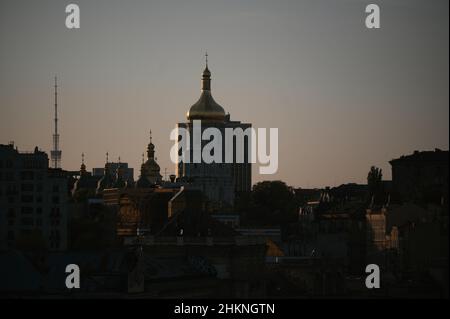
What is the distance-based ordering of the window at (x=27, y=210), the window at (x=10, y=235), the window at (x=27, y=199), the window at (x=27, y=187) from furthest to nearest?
the window at (x=27, y=187)
the window at (x=27, y=199)
the window at (x=27, y=210)
the window at (x=10, y=235)

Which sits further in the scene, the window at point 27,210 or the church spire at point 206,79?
the church spire at point 206,79

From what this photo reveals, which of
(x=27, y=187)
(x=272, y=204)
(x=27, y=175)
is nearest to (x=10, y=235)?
(x=27, y=187)

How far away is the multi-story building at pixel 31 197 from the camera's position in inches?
4724

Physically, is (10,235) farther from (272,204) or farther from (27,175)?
(272,204)

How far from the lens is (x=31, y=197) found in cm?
12325

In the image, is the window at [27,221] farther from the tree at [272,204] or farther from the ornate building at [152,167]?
the ornate building at [152,167]

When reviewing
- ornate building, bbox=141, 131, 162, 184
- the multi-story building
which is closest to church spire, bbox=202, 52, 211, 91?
ornate building, bbox=141, 131, 162, 184

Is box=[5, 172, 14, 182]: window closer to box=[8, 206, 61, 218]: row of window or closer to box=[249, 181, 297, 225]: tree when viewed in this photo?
box=[8, 206, 61, 218]: row of window

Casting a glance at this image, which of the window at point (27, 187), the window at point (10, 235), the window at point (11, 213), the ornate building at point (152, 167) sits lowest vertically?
the window at point (10, 235)

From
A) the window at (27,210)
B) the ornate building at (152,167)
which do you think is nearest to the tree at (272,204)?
the ornate building at (152,167)
